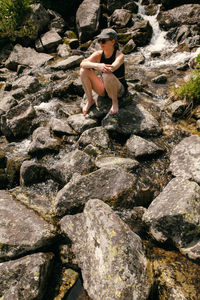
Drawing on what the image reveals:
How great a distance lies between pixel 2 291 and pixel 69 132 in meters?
4.15

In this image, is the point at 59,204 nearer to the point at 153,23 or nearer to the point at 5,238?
the point at 5,238

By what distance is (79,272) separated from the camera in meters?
3.21

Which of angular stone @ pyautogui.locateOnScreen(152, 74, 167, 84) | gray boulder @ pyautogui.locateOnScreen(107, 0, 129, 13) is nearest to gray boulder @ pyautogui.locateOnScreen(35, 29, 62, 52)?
gray boulder @ pyautogui.locateOnScreen(107, 0, 129, 13)

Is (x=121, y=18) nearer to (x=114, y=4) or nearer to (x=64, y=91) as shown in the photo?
(x=114, y=4)

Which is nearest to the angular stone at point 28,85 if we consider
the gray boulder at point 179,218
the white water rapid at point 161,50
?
the white water rapid at point 161,50

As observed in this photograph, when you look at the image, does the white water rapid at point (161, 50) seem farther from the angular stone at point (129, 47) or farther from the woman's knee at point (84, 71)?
the woman's knee at point (84, 71)

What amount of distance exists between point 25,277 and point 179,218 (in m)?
2.38

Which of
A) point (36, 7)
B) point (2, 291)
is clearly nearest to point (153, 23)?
point (36, 7)

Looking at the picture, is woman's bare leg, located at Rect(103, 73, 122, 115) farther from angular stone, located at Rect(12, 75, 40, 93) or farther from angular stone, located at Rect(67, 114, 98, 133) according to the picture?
angular stone, located at Rect(12, 75, 40, 93)

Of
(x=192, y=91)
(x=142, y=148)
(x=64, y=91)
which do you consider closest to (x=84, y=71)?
(x=142, y=148)

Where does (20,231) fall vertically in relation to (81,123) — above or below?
below

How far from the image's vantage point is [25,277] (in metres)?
2.80

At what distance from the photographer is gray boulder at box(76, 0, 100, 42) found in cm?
1645

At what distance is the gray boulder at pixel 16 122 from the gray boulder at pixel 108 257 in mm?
4267
